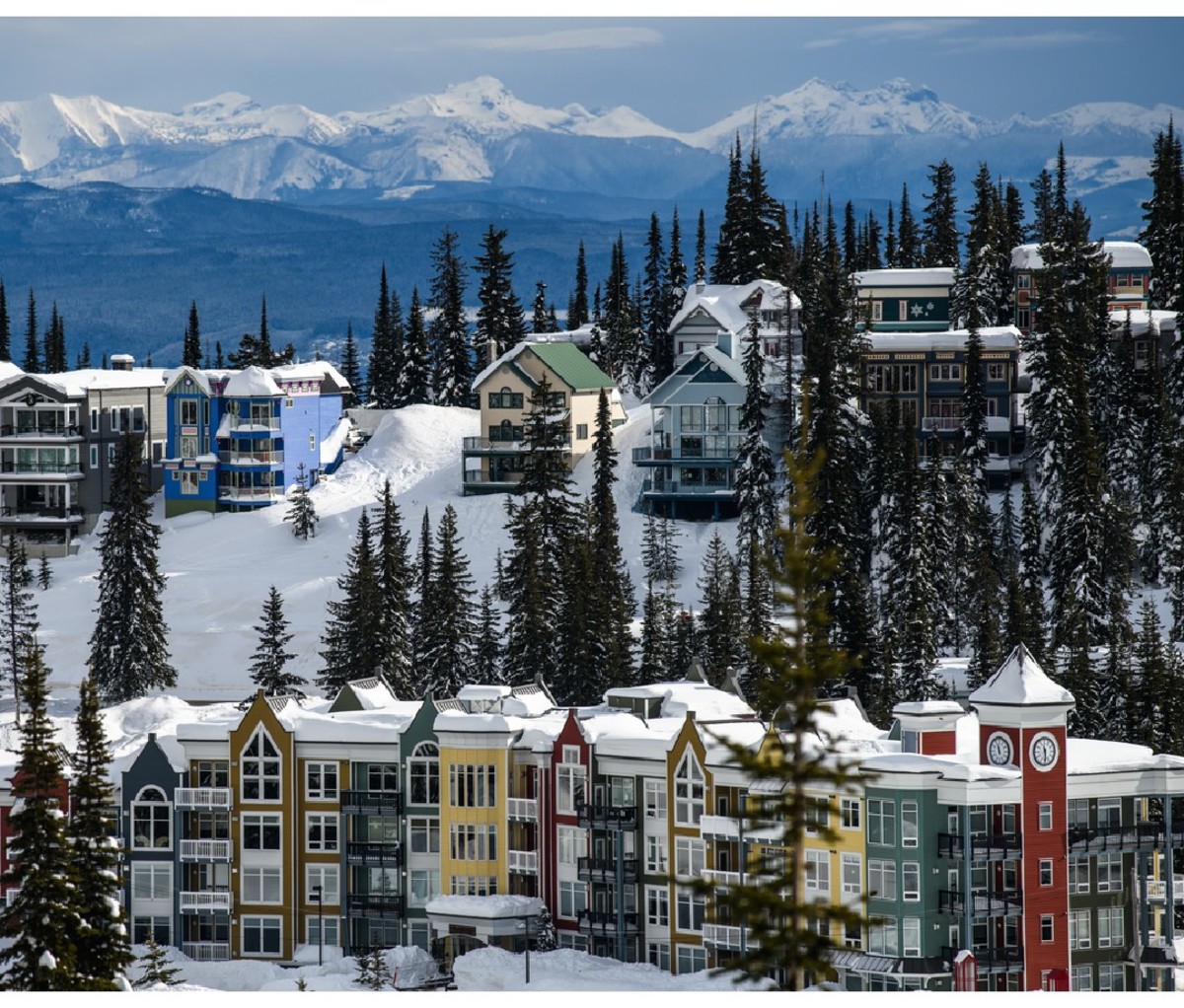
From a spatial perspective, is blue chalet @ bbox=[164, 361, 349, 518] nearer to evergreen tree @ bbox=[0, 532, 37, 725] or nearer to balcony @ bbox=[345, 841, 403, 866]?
evergreen tree @ bbox=[0, 532, 37, 725]

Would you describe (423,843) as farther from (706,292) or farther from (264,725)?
(706,292)

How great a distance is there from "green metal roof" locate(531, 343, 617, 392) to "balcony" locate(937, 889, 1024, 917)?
52132mm

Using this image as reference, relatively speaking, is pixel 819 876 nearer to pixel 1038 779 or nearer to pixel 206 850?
pixel 1038 779

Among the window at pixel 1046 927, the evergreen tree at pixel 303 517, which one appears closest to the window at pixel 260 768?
the window at pixel 1046 927

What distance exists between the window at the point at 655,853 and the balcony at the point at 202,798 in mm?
12231

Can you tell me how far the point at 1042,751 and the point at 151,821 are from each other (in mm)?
25272

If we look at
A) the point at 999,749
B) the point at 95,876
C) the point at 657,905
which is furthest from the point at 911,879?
the point at 95,876

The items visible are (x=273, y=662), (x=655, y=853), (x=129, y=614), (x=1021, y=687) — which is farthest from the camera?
(x=129, y=614)

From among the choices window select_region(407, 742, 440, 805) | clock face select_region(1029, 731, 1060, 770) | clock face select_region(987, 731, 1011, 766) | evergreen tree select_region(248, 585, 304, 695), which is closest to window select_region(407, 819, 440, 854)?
window select_region(407, 742, 440, 805)

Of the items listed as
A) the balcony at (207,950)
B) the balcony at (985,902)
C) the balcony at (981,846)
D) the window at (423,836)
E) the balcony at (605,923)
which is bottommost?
the balcony at (207,950)

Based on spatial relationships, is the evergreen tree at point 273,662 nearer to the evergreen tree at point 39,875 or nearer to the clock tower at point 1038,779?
the clock tower at point 1038,779

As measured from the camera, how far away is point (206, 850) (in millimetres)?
66750

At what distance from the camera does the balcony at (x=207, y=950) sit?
65875mm

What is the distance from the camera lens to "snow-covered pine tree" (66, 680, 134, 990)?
46.6 meters
